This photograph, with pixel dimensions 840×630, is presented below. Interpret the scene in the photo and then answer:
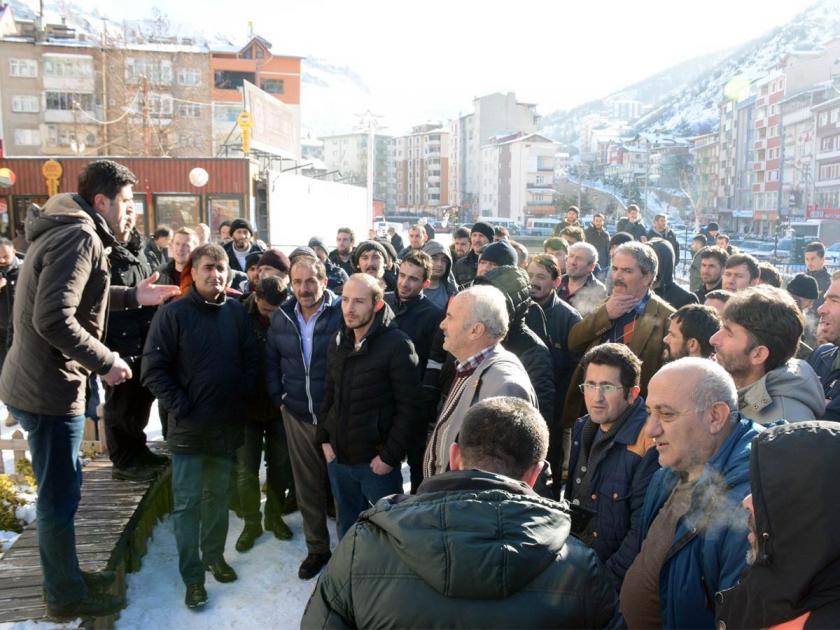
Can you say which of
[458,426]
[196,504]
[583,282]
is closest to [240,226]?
[583,282]

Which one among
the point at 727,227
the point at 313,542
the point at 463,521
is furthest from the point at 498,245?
the point at 727,227

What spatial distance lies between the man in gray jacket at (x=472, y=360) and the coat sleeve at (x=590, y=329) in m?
1.49

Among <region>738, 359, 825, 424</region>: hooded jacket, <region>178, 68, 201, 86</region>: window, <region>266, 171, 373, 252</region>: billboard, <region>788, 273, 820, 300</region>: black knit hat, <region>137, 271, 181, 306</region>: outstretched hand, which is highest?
<region>178, 68, 201, 86</region>: window

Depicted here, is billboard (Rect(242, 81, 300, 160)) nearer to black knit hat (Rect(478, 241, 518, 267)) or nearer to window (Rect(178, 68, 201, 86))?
black knit hat (Rect(478, 241, 518, 267))

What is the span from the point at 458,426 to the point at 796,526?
1.81 meters

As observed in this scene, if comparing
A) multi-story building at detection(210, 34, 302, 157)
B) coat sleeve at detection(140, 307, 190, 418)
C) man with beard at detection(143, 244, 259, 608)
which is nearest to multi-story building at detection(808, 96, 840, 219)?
multi-story building at detection(210, 34, 302, 157)

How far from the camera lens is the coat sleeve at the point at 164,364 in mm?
4078

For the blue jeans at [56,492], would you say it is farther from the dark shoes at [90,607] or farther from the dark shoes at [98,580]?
the dark shoes at [98,580]

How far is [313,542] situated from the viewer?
464 centimetres

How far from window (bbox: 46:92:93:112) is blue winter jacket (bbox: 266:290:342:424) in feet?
192

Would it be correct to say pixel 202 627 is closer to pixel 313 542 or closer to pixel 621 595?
pixel 313 542

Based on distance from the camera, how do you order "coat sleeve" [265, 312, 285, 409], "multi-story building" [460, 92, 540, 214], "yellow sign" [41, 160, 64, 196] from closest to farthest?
"coat sleeve" [265, 312, 285, 409]
"yellow sign" [41, 160, 64, 196]
"multi-story building" [460, 92, 540, 214]

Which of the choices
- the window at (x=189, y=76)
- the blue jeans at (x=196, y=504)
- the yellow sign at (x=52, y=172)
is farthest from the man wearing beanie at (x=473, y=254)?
the window at (x=189, y=76)

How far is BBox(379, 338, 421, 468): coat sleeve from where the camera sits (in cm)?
407
